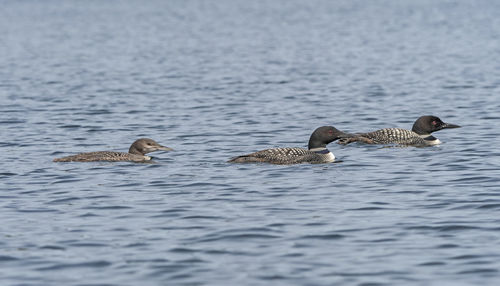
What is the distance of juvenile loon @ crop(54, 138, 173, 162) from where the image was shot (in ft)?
56.5

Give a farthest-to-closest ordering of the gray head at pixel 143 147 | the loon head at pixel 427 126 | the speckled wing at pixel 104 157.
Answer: the loon head at pixel 427 126
the gray head at pixel 143 147
the speckled wing at pixel 104 157

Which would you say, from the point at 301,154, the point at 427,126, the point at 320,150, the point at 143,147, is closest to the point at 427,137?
the point at 427,126

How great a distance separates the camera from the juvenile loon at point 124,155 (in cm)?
1722

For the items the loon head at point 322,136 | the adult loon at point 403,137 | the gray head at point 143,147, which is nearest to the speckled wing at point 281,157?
the loon head at point 322,136

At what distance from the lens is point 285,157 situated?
1683 cm

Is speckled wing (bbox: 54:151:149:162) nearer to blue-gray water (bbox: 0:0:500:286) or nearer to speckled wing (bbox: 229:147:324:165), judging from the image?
blue-gray water (bbox: 0:0:500:286)

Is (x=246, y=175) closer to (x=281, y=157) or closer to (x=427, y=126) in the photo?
(x=281, y=157)

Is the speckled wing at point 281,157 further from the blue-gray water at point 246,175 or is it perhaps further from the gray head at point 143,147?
the gray head at point 143,147

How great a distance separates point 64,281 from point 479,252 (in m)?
4.41

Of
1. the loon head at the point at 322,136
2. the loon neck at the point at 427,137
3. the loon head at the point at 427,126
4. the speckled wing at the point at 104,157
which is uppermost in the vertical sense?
the speckled wing at the point at 104,157

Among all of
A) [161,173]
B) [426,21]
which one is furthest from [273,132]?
[426,21]

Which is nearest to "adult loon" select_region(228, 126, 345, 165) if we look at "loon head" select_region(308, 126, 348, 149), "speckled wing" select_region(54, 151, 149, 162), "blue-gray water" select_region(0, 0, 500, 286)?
"loon head" select_region(308, 126, 348, 149)

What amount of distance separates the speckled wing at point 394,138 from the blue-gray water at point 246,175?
16.2 inches

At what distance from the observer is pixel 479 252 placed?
11070 mm
